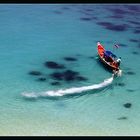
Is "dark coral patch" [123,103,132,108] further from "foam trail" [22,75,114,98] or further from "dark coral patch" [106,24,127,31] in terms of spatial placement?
"dark coral patch" [106,24,127,31]

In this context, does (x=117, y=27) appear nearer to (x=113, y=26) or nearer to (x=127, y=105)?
(x=113, y=26)

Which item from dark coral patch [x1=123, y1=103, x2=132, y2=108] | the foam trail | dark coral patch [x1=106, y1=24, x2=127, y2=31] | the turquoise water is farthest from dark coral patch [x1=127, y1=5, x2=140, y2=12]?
dark coral patch [x1=123, y1=103, x2=132, y2=108]

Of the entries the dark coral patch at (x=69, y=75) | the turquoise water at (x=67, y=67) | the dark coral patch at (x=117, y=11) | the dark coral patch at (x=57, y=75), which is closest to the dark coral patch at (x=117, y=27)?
the turquoise water at (x=67, y=67)

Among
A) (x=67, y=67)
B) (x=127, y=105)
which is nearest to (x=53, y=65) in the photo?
(x=67, y=67)

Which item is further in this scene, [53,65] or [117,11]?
[117,11]

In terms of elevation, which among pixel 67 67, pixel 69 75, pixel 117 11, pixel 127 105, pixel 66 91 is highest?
pixel 117 11

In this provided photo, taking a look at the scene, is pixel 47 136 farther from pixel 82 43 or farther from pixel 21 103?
pixel 82 43

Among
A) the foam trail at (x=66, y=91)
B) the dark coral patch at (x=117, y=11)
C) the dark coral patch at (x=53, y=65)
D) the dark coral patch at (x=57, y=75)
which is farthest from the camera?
the dark coral patch at (x=117, y=11)

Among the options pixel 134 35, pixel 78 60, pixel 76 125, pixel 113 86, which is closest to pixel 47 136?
pixel 76 125

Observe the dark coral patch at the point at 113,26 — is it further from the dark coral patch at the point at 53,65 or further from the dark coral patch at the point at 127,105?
the dark coral patch at the point at 127,105
